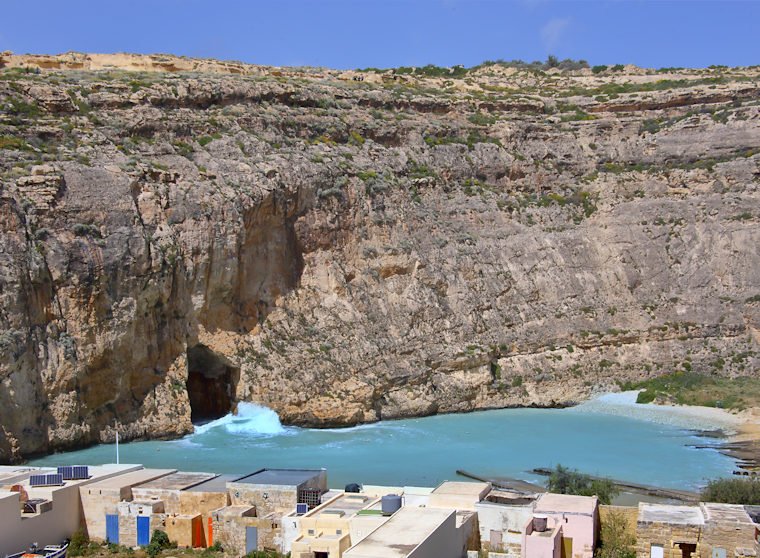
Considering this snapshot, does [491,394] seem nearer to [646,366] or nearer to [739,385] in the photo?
[646,366]

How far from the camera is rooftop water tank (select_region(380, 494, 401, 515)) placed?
22.4 m

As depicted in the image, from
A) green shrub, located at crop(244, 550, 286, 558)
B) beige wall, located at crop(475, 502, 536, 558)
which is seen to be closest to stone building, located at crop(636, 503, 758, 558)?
beige wall, located at crop(475, 502, 536, 558)

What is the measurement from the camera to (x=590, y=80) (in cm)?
6438

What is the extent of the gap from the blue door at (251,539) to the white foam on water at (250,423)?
16082 mm

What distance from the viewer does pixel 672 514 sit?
22672 millimetres

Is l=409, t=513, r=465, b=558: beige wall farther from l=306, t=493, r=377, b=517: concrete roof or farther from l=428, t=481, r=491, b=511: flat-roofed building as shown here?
l=306, t=493, r=377, b=517: concrete roof

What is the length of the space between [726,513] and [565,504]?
3687 millimetres

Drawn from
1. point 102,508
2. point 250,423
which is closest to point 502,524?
point 102,508

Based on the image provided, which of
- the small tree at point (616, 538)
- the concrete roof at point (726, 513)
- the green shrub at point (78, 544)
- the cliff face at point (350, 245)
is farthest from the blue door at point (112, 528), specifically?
the concrete roof at point (726, 513)

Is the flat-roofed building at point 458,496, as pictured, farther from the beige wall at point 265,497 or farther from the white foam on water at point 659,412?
the white foam on water at point 659,412

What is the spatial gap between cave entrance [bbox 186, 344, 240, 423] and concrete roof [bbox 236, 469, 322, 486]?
1527cm

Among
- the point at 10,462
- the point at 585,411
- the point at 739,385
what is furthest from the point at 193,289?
the point at 739,385

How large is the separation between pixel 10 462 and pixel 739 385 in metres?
31.9

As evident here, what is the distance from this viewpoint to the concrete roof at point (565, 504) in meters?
22.6
